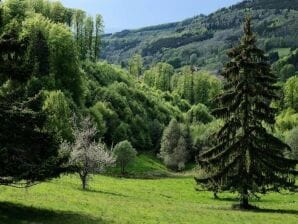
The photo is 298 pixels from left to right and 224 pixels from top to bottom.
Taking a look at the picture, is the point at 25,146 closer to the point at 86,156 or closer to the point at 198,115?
the point at 86,156

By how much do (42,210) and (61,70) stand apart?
8744cm

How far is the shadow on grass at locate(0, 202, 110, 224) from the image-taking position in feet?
98.0

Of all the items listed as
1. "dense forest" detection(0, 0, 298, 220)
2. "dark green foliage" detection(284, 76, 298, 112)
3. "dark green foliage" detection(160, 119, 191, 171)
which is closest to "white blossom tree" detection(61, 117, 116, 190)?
"dense forest" detection(0, 0, 298, 220)

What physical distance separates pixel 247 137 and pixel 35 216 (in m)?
21.2

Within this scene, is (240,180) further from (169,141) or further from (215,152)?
(169,141)

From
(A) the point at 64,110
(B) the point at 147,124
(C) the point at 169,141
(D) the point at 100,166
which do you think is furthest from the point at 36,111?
(B) the point at 147,124

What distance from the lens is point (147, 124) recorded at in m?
149

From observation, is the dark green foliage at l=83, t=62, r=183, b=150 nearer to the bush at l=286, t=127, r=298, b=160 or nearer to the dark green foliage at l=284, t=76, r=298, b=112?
the bush at l=286, t=127, r=298, b=160

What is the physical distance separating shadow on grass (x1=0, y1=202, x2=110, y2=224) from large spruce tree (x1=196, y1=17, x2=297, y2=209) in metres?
16.1

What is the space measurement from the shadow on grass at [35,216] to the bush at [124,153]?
65692 millimetres

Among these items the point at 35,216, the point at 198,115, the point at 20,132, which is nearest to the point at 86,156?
the point at 35,216

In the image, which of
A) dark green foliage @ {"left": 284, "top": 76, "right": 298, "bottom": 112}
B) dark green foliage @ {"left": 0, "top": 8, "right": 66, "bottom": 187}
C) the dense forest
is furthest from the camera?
dark green foliage @ {"left": 284, "top": 76, "right": 298, "bottom": 112}

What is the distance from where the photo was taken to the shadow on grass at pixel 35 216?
2986 cm

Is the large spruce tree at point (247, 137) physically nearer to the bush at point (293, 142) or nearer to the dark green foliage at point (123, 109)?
the bush at point (293, 142)
